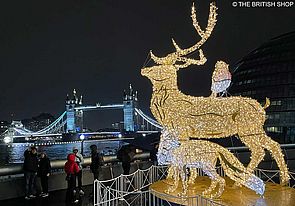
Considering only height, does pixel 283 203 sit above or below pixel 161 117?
below

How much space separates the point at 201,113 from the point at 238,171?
141 cm

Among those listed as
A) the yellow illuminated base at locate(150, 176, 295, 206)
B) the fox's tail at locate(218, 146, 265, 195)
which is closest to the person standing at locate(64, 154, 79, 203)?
the yellow illuminated base at locate(150, 176, 295, 206)

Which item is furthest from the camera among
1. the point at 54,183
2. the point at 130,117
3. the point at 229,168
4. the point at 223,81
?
the point at 130,117

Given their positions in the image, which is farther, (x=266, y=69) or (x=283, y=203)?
(x=266, y=69)

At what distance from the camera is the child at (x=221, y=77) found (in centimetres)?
860

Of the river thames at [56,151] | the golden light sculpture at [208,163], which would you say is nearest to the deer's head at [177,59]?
the golden light sculpture at [208,163]

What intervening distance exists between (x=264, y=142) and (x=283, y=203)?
1459 millimetres

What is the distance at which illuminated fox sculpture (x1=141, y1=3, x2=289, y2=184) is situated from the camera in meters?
8.01

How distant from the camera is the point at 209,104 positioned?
8062 millimetres

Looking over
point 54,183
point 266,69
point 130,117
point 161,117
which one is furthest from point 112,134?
point 161,117

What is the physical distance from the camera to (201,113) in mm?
8055

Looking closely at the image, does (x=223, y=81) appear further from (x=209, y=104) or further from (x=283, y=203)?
(x=283, y=203)

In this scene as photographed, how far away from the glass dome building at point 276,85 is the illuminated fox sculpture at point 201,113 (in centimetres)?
2633

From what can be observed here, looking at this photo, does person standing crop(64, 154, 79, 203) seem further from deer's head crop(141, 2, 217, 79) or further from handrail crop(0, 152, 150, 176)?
deer's head crop(141, 2, 217, 79)
